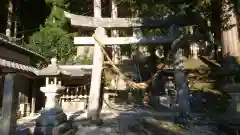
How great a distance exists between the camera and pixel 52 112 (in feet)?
23.1

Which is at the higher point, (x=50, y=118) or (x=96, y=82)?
(x=96, y=82)

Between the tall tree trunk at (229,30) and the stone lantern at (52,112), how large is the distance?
19.2 feet

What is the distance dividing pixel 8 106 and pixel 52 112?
229 cm

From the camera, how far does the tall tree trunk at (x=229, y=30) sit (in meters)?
7.19

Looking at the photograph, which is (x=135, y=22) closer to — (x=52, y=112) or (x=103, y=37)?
(x=103, y=37)

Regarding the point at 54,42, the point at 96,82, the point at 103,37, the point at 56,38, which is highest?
the point at 56,38

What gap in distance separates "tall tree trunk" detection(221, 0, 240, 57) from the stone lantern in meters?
5.85

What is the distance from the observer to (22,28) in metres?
20.1

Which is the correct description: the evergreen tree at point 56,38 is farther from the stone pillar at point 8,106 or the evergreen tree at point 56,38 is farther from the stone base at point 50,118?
the stone pillar at point 8,106

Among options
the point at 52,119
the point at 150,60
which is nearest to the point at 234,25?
the point at 52,119

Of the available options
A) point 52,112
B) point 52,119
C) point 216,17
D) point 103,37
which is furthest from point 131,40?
point 52,119

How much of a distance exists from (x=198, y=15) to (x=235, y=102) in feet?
11.5

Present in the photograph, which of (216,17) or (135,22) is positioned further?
(135,22)

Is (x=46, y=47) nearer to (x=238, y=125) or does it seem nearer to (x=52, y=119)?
(x=52, y=119)
